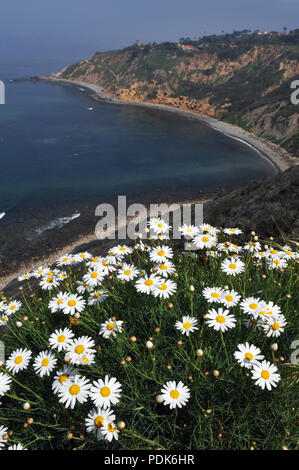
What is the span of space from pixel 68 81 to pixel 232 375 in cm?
21039

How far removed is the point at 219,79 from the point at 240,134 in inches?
2764

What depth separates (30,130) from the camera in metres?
85.8

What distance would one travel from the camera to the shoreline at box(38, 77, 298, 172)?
61531 mm

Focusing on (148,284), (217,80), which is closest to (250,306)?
(148,284)

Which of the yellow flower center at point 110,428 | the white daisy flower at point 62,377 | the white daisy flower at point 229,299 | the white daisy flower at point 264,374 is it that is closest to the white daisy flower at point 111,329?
the white daisy flower at point 62,377

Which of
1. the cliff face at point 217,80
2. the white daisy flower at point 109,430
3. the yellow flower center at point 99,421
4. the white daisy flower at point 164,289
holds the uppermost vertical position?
the cliff face at point 217,80

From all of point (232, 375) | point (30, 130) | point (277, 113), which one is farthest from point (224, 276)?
point (30, 130)

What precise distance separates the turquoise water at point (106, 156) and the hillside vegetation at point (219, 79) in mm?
12080

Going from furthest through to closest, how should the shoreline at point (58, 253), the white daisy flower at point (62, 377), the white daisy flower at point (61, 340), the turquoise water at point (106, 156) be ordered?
the turquoise water at point (106, 156) → the shoreline at point (58, 253) → the white daisy flower at point (61, 340) → the white daisy flower at point (62, 377)

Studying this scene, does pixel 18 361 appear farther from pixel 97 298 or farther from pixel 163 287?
pixel 163 287

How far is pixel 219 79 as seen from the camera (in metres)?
132

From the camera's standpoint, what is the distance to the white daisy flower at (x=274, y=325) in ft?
10.00

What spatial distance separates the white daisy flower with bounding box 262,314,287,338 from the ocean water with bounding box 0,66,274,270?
1275 inches

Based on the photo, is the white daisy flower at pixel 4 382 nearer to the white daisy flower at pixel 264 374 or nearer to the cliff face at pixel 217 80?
the white daisy flower at pixel 264 374
